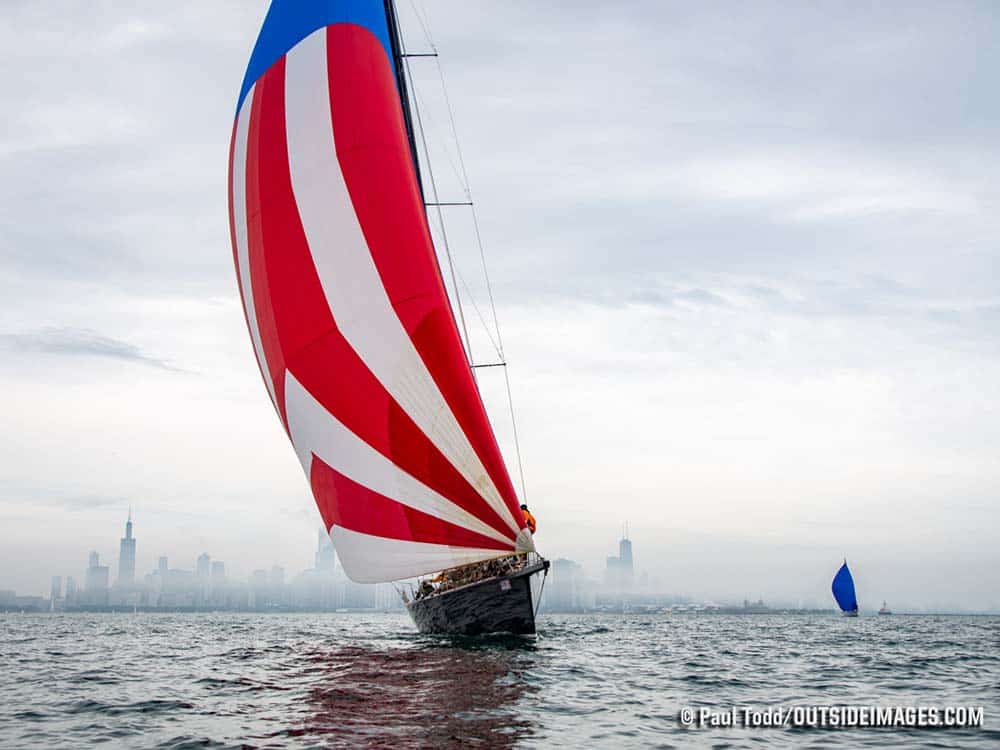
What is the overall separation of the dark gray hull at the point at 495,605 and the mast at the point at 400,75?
773cm

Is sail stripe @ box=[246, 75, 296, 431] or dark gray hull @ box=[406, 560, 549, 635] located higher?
sail stripe @ box=[246, 75, 296, 431]

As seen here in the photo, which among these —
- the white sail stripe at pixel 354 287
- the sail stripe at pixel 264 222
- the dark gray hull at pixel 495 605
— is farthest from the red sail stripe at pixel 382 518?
the sail stripe at pixel 264 222

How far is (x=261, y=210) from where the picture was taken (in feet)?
52.7

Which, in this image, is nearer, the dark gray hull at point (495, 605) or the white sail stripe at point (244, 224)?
the dark gray hull at point (495, 605)

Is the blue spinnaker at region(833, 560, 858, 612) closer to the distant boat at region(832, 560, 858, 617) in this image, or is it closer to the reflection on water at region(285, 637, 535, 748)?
the distant boat at region(832, 560, 858, 617)

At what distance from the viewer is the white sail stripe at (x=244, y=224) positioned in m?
16.8

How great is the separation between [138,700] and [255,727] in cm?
317

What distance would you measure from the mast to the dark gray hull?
25.4 feet

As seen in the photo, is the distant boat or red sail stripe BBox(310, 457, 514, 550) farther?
the distant boat

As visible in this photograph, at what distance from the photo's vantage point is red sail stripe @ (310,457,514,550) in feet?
49.1

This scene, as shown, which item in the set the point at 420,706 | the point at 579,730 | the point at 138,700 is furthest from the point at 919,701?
the point at 138,700

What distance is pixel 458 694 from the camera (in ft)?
33.8

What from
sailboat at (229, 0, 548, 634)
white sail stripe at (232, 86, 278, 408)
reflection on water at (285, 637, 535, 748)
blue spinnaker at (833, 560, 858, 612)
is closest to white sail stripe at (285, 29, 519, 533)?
sailboat at (229, 0, 548, 634)

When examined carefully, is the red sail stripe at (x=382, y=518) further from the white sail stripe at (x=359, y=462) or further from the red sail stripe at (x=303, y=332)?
the red sail stripe at (x=303, y=332)
